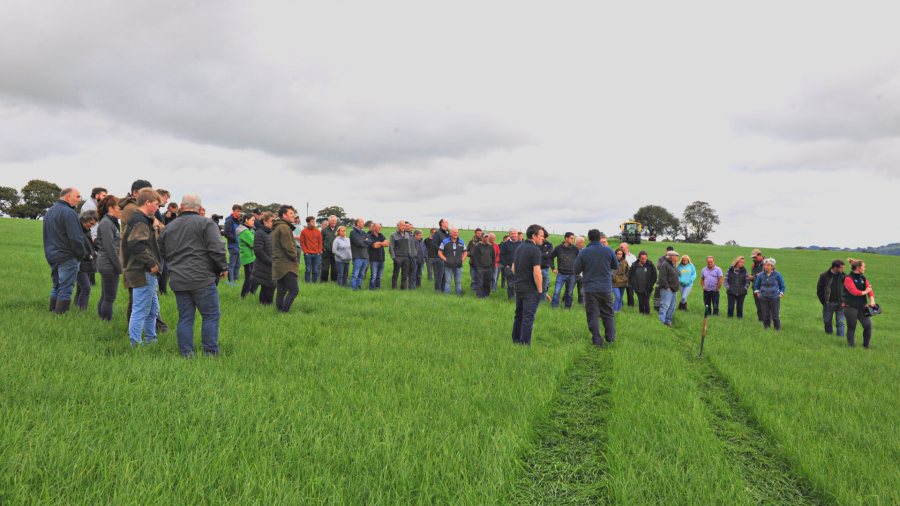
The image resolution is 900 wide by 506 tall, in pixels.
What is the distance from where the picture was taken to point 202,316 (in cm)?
557

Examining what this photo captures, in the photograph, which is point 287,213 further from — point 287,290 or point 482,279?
point 482,279

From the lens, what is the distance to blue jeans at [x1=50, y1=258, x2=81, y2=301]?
6.83 metres

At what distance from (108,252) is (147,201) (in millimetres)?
1512

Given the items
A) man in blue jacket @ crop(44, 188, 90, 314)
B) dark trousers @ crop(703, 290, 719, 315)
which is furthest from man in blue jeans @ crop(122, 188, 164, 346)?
dark trousers @ crop(703, 290, 719, 315)

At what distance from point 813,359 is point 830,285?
5145 mm

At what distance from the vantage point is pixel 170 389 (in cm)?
→ 423

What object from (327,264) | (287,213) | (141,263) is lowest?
(327,264)

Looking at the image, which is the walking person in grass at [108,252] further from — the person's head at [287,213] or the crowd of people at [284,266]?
the person's head at [287,213]

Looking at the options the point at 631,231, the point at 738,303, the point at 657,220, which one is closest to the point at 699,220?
the point at 657,220

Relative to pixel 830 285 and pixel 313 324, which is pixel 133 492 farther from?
pixel 830 285

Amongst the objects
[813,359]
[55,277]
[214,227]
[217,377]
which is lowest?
[813,359]

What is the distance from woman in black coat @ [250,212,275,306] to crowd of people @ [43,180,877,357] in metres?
0.02

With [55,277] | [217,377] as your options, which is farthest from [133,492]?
[55,277]

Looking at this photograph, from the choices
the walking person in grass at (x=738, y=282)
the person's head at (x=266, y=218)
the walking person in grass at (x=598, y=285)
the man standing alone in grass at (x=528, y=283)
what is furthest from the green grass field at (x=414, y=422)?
the walking person in grass at (x=738, y=282)
